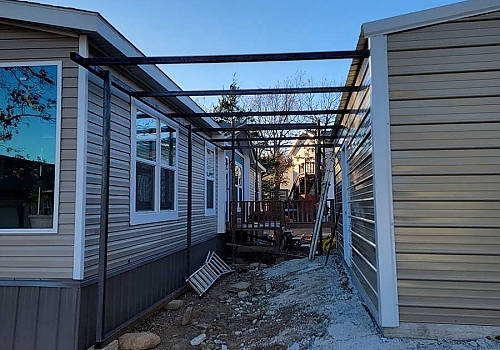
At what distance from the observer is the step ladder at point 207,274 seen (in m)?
7.11

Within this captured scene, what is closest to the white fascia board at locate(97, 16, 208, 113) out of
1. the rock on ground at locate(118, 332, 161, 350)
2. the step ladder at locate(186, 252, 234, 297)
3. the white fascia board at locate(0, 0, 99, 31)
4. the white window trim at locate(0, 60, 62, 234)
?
the white fascia board at locate(0, 0, 99, 31)

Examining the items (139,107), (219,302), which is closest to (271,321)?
(219,302)

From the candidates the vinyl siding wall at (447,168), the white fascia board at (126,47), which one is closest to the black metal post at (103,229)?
the white fascia board at (126,47)

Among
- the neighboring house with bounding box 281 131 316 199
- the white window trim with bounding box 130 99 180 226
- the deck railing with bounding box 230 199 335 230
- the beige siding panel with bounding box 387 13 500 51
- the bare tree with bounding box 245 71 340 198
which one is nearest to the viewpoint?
the beige siding panel with bounding box 387 13 500 51

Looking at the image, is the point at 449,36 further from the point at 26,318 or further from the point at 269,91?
the point at 26,318

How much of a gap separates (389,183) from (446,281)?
104 cm

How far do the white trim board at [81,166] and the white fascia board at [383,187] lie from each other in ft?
9.54

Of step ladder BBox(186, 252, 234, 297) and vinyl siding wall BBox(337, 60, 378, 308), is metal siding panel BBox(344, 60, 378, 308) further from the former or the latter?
step ladder BBox(186, 252, 234, 297)

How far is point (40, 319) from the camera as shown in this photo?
3.82 m

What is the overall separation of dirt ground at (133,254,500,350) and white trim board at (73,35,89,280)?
141 centimetres

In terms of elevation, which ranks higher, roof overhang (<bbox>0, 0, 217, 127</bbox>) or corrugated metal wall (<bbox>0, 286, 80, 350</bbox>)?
roof overhang (<bbox>0, 0, 217, 127</bbox>)

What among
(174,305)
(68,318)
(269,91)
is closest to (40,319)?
(68,318)

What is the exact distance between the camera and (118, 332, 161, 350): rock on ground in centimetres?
427

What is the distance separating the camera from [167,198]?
6.72m
